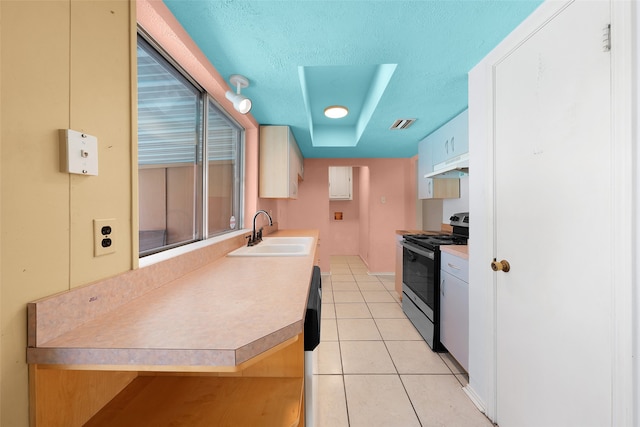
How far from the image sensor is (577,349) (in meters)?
0.96

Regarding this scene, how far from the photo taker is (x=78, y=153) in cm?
64

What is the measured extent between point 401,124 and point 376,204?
6.71ft

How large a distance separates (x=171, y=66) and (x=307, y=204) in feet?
10.7

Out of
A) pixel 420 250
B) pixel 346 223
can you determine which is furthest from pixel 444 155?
pixel 346 223

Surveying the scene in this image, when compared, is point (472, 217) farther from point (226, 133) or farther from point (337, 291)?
point (337, 291)

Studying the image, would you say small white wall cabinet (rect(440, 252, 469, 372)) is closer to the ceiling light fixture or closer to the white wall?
the white wall

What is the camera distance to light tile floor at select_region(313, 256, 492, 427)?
1425 mm

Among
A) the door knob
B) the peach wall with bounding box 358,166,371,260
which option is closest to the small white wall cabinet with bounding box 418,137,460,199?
the peach wall with bounding box 358,166,371,260

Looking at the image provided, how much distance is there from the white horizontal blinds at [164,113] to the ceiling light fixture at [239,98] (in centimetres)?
26

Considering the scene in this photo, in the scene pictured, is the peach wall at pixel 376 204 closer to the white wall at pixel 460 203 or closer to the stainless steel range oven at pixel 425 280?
the white wall at pixel 460 203

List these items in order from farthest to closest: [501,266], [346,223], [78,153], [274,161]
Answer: [346,223], [274,161], [501,266], [78,153]

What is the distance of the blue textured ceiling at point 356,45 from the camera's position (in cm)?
112

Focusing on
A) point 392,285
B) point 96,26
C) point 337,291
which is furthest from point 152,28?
point 392,285

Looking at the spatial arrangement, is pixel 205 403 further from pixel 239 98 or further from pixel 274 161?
pixel 274 161
